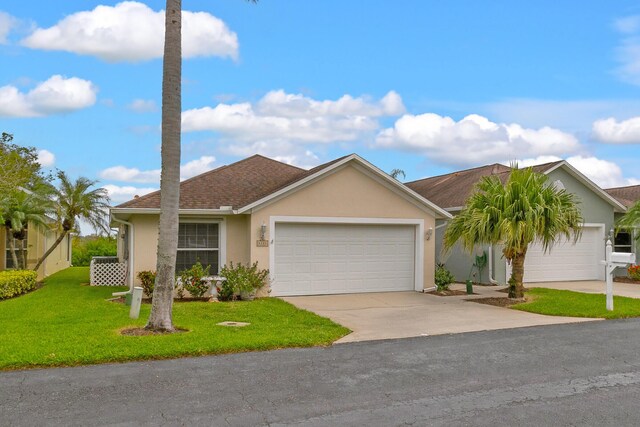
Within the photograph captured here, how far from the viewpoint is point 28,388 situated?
6.33 metres

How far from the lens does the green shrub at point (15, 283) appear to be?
50.4ft

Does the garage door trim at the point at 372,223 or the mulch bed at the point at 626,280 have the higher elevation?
the garage door trim at the point at 372,223

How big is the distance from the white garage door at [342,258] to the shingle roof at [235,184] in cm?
Answer: 166

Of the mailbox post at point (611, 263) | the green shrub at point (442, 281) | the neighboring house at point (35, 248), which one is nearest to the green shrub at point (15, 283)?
the neighboring house at point (35, 248)

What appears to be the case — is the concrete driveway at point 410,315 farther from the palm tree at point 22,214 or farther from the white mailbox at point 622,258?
the palm tree at point 22,214

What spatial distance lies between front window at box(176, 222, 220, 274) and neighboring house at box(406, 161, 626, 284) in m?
8.21

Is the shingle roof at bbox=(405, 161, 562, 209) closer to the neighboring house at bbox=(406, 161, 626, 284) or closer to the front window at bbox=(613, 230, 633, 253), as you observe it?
the neighboring house at bbox=(406, 161, 626, 284)

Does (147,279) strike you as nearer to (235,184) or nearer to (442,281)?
(235,184)

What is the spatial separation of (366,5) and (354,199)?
18.1 ft

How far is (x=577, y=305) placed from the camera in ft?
42.8

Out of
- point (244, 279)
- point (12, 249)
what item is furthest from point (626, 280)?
point (12, 249)

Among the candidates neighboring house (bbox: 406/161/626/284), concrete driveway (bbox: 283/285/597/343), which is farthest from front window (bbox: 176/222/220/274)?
neighboring house (bbox: 406/161/626/284)

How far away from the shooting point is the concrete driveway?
33.7 ft

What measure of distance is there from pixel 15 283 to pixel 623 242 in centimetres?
2244
